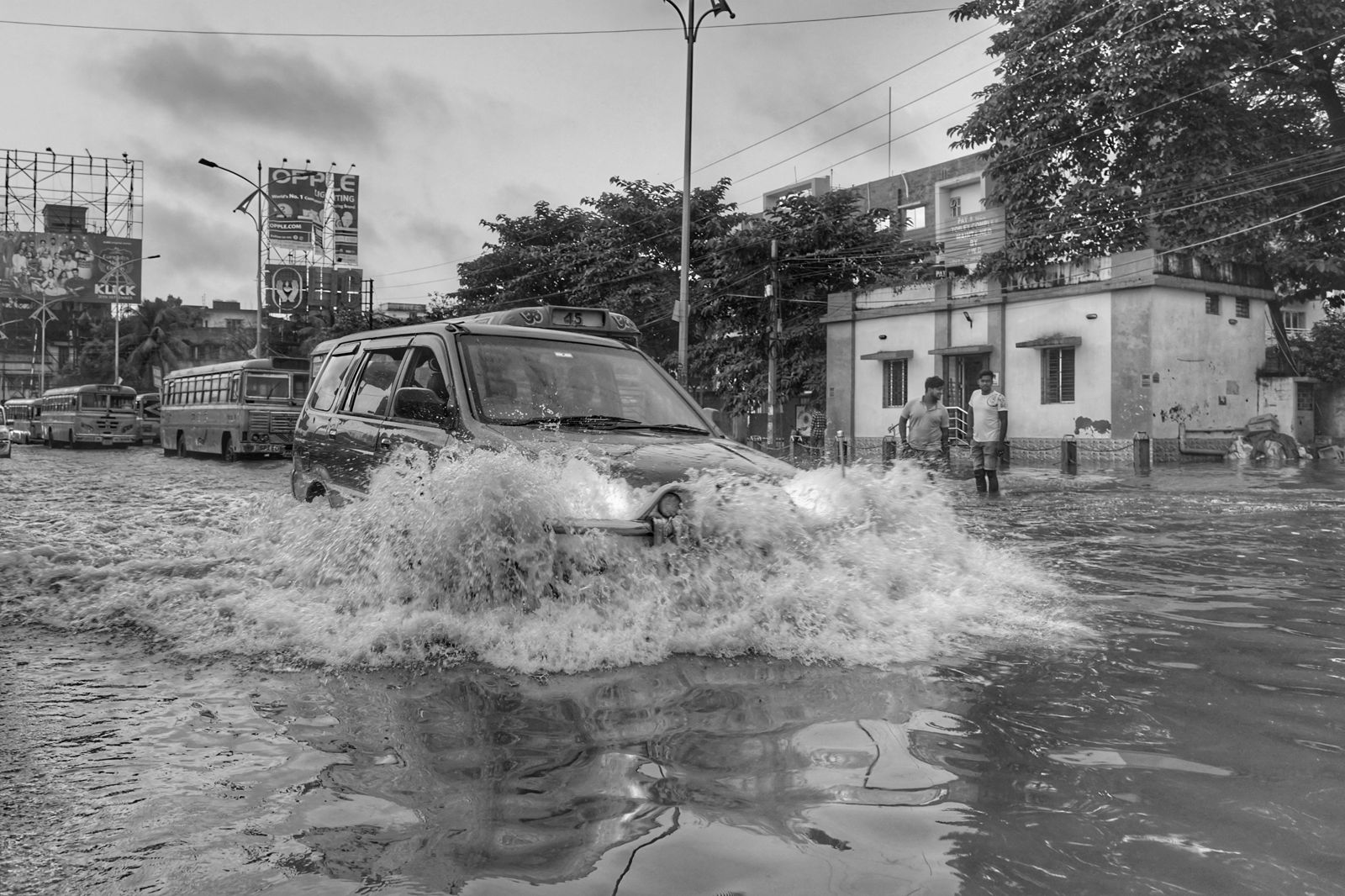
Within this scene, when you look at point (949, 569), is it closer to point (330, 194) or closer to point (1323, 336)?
point (1323, 336)

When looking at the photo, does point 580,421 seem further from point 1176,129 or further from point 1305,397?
point 1305,397

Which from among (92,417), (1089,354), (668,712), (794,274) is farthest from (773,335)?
(668,712)

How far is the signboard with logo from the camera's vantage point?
5194cm

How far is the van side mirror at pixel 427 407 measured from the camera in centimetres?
550

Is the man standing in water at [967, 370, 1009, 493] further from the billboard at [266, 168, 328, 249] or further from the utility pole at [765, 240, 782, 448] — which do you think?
the billboard at [266, 168, 328, 249]

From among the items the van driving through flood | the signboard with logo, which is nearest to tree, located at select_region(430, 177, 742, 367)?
the signboard with logo

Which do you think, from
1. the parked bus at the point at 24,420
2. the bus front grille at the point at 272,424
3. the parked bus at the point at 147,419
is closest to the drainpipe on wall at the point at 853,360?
the bus front grille at the point at 272,424

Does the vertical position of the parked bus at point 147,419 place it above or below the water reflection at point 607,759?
above

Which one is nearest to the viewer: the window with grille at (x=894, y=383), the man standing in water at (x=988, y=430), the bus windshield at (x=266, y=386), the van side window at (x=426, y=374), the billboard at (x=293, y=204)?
the van side window at (x=426, y=374)

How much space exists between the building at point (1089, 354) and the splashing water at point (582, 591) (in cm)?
1914

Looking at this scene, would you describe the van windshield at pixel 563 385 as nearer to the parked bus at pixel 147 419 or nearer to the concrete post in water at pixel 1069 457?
the concrete post in water at pixel 1069 457

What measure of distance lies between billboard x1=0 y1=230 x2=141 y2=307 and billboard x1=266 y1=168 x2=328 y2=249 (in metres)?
14.0

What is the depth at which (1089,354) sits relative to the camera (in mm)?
26234

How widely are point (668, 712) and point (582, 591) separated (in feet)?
3.23
